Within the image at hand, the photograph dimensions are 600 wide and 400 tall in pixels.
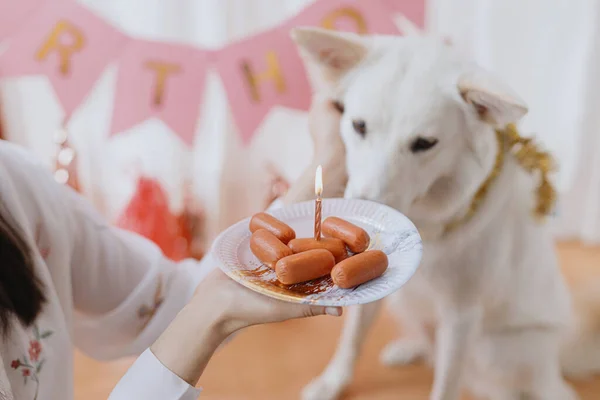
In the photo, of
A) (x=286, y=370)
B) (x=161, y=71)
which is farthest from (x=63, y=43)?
(x=286, y=370)

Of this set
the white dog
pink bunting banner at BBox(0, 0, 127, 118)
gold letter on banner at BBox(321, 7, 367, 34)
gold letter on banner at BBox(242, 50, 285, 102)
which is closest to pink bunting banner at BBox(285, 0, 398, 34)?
gold letter on banner at BBox(321, 7, 367, 34)

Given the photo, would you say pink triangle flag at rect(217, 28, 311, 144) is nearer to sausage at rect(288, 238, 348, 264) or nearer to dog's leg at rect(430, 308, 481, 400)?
dog's leg at rect(430, 308, 481, 400)

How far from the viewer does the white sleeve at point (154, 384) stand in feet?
1.70

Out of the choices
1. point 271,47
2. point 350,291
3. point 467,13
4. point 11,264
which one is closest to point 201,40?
point 271,47

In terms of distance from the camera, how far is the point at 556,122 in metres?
1.66

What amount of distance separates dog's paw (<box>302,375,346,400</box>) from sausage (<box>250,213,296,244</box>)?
2.32 ft

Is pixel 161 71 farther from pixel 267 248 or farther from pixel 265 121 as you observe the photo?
pixel 267 248

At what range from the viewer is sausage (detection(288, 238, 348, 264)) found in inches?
20.5

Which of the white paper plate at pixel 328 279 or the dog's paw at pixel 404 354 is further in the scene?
the dog's paw at pixel 404 354

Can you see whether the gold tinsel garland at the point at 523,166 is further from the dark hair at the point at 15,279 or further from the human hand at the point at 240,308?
the dark hair at the point at 15,279

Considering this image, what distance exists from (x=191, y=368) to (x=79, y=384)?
0.80 metres

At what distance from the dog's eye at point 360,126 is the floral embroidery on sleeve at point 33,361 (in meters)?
0.50

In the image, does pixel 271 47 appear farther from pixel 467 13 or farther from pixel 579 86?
pixel 579 86

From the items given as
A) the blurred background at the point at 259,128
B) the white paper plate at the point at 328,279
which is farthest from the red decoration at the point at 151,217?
the white paper plate at the point at 328,279
